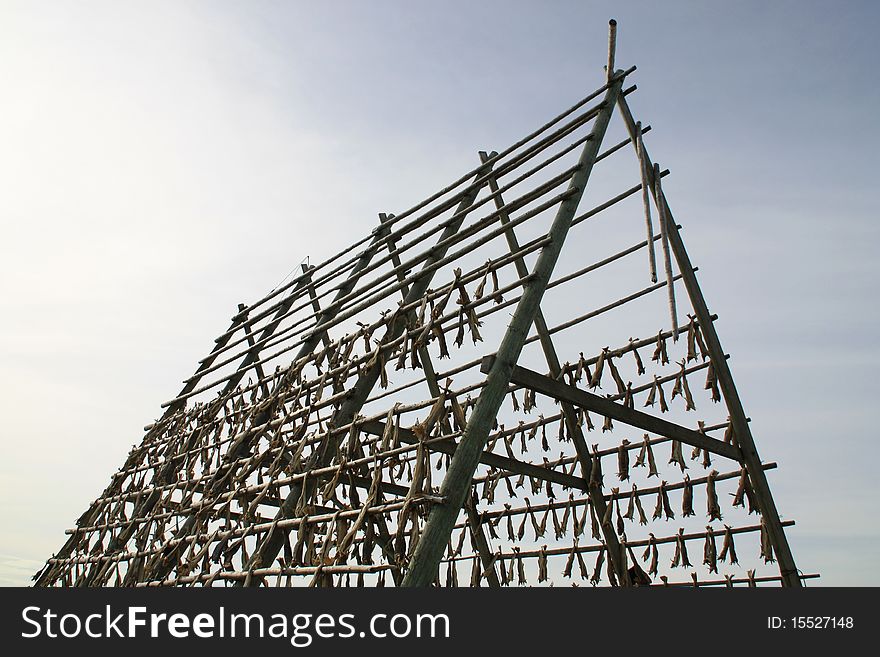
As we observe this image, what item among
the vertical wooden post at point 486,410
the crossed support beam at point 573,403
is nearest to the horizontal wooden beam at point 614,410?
the crossed support beam at point 573,403

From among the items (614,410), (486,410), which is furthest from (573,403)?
(486,410)

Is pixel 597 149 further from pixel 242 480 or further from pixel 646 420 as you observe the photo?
pixel 242 480

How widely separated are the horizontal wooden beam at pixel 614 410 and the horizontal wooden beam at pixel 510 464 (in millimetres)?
720

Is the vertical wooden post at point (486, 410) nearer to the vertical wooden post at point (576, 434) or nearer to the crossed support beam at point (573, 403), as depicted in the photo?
the crossed support beam at point (573, 403)

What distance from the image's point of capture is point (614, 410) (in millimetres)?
4270

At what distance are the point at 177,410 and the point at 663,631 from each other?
17.8ft

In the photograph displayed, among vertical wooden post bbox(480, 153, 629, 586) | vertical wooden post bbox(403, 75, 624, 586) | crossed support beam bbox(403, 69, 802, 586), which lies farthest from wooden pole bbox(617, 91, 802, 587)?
vertical wooden post bbox(480, 153, 629, 586)

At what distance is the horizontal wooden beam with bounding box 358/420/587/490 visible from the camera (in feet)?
14.5

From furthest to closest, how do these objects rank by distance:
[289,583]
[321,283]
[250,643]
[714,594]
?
[321,283] → [289,583] → [714,594] → [250,643]

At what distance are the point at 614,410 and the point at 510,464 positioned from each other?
90 centimetres

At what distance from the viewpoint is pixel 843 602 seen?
10.3ft

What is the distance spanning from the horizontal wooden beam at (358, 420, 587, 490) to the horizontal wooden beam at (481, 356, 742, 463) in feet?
2.36

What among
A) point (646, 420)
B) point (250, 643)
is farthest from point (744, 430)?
point (250, 643)

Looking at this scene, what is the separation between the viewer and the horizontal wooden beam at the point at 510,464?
4418 mm
